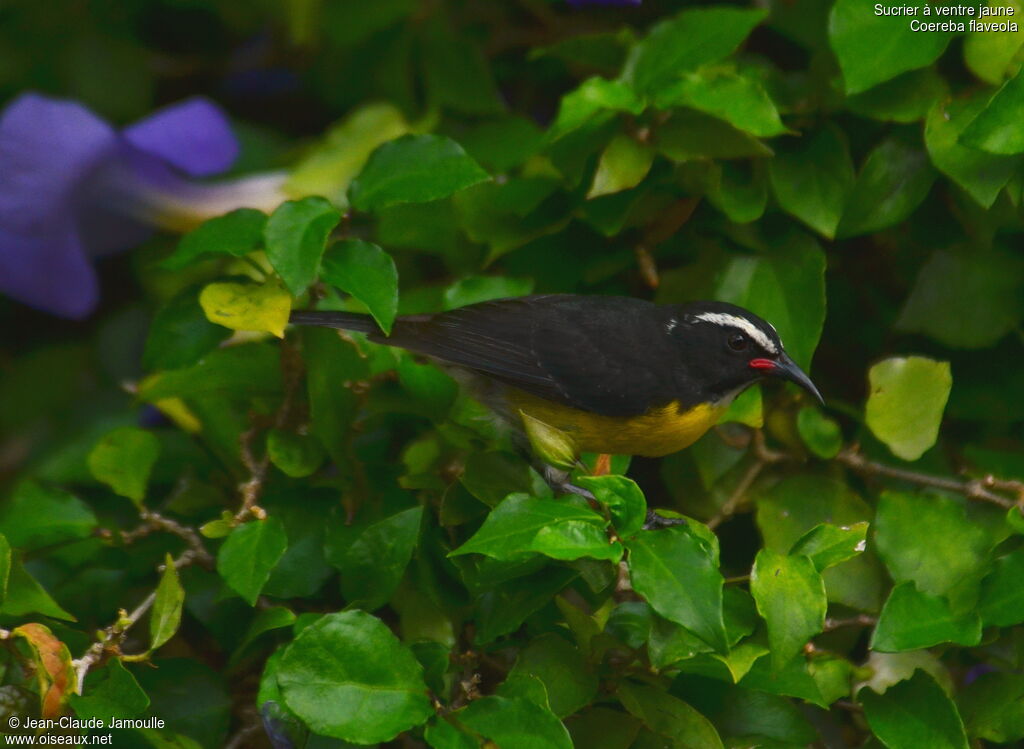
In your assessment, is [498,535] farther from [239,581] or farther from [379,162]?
[379,162]

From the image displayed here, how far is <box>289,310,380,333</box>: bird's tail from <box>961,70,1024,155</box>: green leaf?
1.10 metres

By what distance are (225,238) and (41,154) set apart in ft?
3.51

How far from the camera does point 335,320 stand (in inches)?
84.4

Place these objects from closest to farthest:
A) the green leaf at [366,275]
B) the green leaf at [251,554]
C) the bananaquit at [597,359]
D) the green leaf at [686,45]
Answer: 1. the green leaf at [251,554]
2. the green leaf at [366,275]
3. the green leaf at [686,45]
4. the bananaquit at [597,359]

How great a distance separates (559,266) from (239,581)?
0.94 m

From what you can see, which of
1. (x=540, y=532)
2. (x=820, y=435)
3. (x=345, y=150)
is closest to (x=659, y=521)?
(x=820, y=435)

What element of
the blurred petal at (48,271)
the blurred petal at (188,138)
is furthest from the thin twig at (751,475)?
the blurred petal at (48,271)

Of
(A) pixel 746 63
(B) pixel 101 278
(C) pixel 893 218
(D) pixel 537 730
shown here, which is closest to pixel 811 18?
(A) pixel 746 63

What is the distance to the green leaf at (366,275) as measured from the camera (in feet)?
6.08

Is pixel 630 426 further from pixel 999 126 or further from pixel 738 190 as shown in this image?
pixel 999 126

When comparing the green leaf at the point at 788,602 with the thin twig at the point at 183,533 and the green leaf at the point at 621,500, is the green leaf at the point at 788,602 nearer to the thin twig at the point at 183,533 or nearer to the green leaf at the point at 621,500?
the green leaf at the point at 621,500

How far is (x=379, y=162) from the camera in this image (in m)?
2.05

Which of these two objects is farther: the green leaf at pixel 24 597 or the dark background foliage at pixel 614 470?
the green leaf at pixel 24 597

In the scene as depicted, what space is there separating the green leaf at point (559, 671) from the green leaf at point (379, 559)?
233 millimetres
